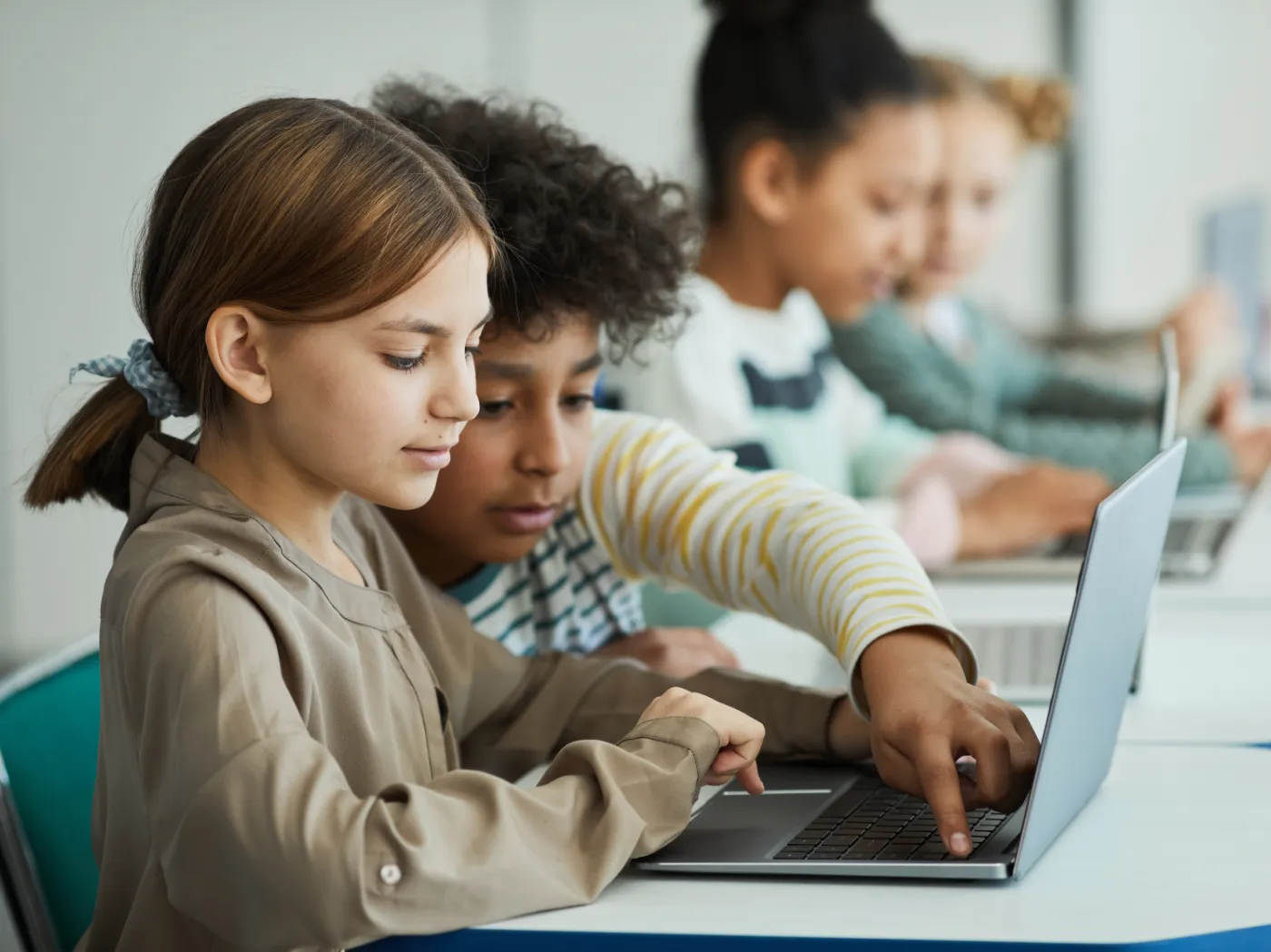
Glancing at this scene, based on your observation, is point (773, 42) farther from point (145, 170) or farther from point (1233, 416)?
point (145, 170)

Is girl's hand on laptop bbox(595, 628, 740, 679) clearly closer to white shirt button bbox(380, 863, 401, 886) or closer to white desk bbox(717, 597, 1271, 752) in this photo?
white desk bbox(717, 597, 1271, 752)

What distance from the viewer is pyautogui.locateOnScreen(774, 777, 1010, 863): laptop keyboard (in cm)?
71

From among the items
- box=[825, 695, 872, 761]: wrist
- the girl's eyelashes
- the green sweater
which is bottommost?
the green sweater

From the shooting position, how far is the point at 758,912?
0.64 meters

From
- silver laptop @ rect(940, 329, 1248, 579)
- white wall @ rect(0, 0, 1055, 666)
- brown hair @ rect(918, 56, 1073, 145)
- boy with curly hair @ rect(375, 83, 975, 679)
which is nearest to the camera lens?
boy with curly hair @ rect(375, 83, 975, 679)

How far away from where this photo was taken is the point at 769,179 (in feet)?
6.19

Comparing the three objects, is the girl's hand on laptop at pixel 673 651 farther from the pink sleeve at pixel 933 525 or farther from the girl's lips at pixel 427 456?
the pink sleeve at pixel 933 525

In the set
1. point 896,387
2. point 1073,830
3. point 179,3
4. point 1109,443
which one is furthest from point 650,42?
point 1073,830

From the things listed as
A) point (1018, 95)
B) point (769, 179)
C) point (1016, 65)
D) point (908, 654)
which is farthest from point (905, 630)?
point (1016, 65)

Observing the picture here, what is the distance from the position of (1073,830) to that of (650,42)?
123 inches

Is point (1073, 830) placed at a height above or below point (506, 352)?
below

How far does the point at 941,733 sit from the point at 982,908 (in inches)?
5.6

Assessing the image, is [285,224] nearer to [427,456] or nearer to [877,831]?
[427,456]

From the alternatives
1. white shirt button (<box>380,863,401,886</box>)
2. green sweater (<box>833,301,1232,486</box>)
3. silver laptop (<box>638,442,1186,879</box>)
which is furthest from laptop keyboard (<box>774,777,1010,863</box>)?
green sweater (<box>833,301,1232,486</box>)
